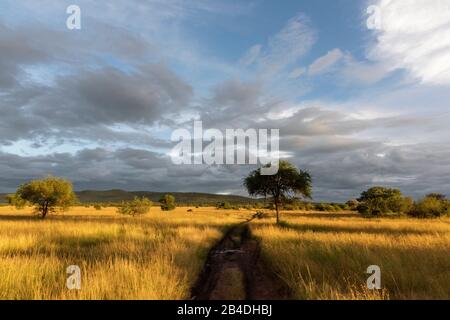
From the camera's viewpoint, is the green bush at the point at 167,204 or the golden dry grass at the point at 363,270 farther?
the green bush at the point at 167,204

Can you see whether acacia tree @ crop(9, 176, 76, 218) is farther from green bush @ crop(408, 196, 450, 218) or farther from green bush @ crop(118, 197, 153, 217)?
green bush @ crop(408, 196, 450, 218)

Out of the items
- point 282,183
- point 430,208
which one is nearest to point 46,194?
point 282,183

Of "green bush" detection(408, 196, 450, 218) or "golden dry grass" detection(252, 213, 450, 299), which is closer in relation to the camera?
"golden dry grass" detection(252, 213, 450, 299)

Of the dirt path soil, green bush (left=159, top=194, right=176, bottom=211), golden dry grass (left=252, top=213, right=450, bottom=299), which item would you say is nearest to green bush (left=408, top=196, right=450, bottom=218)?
golden dry grass (left=252, top=213, right=450, bottom=299)

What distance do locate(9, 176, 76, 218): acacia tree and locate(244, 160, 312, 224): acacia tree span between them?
25.5 m

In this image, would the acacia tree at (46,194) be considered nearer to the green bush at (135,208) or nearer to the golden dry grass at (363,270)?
the green bush at (135,208)

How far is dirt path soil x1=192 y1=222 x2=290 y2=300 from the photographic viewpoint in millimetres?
8508

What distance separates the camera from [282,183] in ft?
116

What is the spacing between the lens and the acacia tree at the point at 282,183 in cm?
3459

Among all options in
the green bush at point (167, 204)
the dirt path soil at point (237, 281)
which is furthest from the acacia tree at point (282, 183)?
the green bush at point (167, 204)

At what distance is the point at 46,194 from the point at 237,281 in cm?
4017

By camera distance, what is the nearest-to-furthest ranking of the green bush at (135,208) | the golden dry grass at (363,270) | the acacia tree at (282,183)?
the golden dry grass at (363,270)
the acacia tree at (282,183)
the green bush at (135,208)

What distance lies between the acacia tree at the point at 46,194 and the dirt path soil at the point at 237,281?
35391mm
